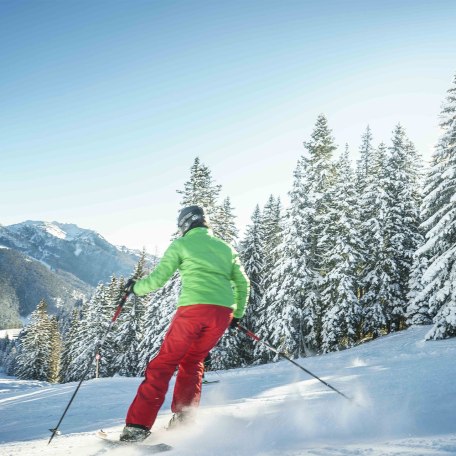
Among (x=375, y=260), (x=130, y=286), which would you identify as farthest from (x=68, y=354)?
(x=130, y=286)

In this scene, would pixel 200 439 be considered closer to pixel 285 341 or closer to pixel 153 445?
pixel 153 445

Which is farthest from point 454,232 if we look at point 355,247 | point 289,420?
point 289,420

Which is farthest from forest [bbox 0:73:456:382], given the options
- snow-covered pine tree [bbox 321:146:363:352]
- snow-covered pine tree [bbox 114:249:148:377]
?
snow-covered pine tree [bbox 114:249:148:377]

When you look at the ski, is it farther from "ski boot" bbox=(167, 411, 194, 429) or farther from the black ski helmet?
the black ski helmet

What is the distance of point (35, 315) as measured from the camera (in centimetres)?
5216

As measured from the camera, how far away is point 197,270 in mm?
4023

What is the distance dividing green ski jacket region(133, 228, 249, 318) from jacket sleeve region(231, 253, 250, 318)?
16cm

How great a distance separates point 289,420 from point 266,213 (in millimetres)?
34683

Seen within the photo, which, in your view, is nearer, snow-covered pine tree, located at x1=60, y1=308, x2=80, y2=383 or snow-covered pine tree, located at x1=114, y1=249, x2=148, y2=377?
snow-covered pine tree, located at x1=114, y1=249, x2=148, y2=377

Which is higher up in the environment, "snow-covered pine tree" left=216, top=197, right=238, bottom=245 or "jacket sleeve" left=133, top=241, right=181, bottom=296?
"snow-covered pine tree" left=216, top=197, right=238, bottom=245

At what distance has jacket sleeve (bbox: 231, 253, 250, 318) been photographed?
4418 mm

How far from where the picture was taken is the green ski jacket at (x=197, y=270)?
13.0ft

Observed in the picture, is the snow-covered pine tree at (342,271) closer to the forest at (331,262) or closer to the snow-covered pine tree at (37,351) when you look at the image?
the forest at (331,262)

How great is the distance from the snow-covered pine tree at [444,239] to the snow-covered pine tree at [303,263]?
8079 millimetres
